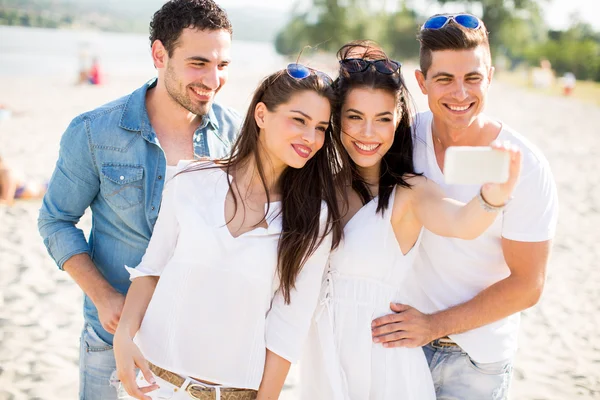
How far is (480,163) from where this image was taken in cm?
198

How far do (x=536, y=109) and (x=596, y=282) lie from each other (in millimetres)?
18836

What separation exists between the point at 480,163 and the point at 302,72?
101cm

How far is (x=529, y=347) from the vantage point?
5465 millimetres

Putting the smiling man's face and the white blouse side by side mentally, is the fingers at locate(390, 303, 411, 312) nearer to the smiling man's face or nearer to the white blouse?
the white blouse

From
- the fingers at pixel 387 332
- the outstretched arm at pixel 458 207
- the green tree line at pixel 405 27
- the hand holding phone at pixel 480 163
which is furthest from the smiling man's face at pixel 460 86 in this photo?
the green tree line at pixel 405 27

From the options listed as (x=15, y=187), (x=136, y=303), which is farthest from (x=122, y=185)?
(x=15, y=187)

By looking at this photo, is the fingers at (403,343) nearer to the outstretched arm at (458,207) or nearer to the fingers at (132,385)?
the outstretched arm at (458,207)

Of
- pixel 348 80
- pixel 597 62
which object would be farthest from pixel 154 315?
pixel 597 62

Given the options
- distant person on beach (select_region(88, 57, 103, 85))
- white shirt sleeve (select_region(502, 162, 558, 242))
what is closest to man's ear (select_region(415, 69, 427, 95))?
white shirt sleeve (select_region(502, 162, 558, 242))

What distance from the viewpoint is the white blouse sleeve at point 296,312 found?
245 centimetres

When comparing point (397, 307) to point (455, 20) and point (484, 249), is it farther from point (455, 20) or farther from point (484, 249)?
point (455, 20)

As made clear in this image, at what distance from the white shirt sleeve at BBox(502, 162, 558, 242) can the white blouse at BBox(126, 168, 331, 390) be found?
37.3 inches

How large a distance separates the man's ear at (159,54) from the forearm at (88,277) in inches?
44.9

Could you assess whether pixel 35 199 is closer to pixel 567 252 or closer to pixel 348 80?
pixel 348 80
